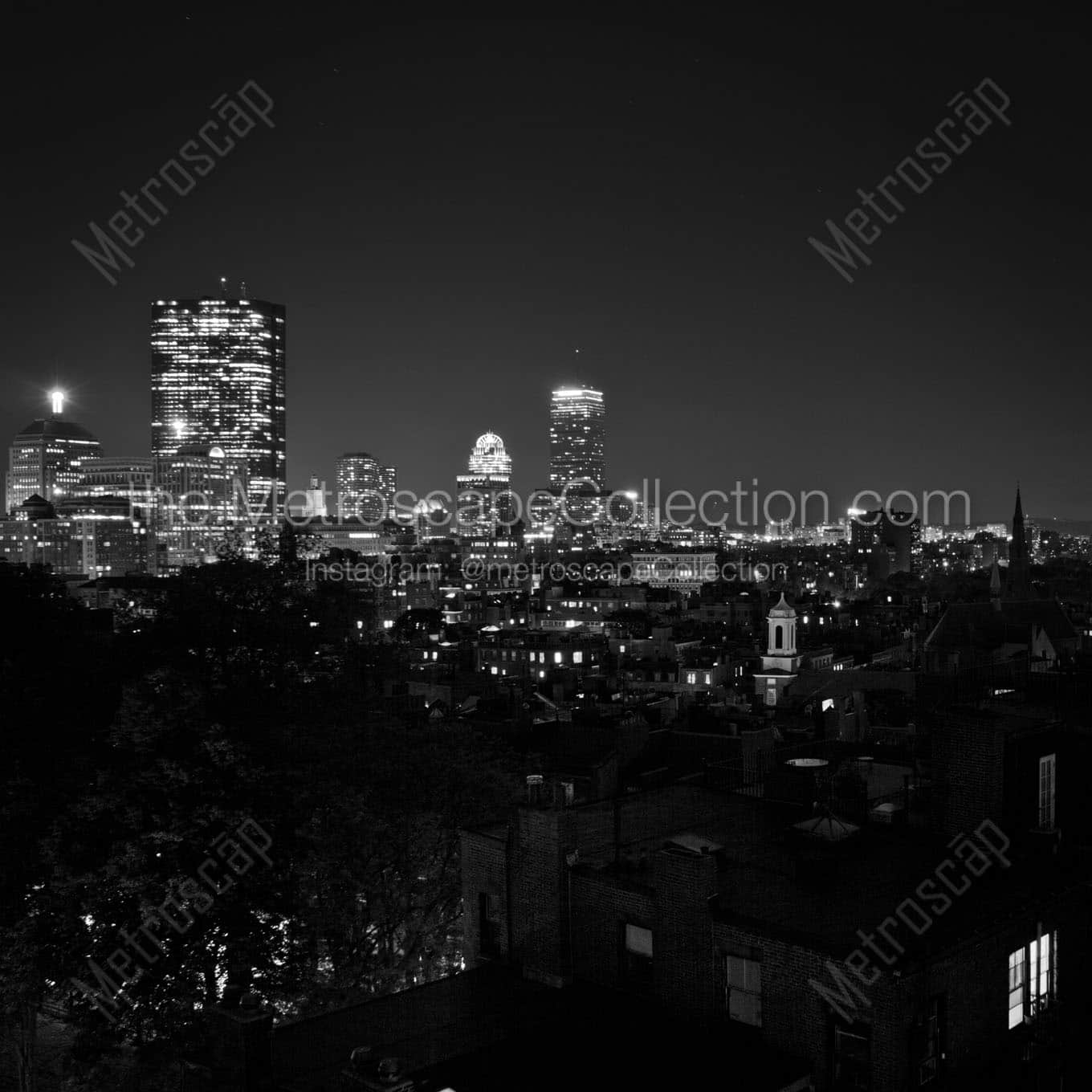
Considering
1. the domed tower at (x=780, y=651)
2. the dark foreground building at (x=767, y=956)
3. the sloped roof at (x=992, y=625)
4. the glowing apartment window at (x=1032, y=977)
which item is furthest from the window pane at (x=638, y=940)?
the domed tower at (x=780, y=651)

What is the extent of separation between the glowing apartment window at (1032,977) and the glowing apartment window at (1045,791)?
207cm

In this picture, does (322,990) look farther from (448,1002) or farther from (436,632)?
(436,632)

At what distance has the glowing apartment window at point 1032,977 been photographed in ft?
44.3

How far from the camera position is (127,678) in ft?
78.5

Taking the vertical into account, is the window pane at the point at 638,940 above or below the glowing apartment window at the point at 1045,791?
below

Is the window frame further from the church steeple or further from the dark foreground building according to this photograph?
the church steeple

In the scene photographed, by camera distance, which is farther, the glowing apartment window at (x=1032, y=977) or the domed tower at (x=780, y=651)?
the domed tower at (x=780, y=651)

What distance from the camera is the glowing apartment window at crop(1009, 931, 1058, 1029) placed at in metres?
13.5

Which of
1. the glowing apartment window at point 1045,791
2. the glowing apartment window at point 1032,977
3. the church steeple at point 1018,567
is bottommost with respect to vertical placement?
the glowing apartment window at point 1032,977

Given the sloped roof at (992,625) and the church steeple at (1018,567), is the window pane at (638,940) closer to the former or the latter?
the sloped roof at (992,625)

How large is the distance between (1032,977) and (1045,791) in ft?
10.1

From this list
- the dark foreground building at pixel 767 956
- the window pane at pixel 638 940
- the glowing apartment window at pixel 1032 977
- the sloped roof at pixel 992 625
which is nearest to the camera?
the dark foreground building at pixel 767 956

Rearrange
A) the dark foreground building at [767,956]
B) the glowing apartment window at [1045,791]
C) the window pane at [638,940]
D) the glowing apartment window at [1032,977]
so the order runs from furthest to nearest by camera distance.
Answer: the glowing apartment window at [1045,791], the window pane at [638,940], the glowing apartment window at [1032,977], the dark foreground building at [767,956]

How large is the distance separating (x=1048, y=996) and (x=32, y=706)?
18.0 m
